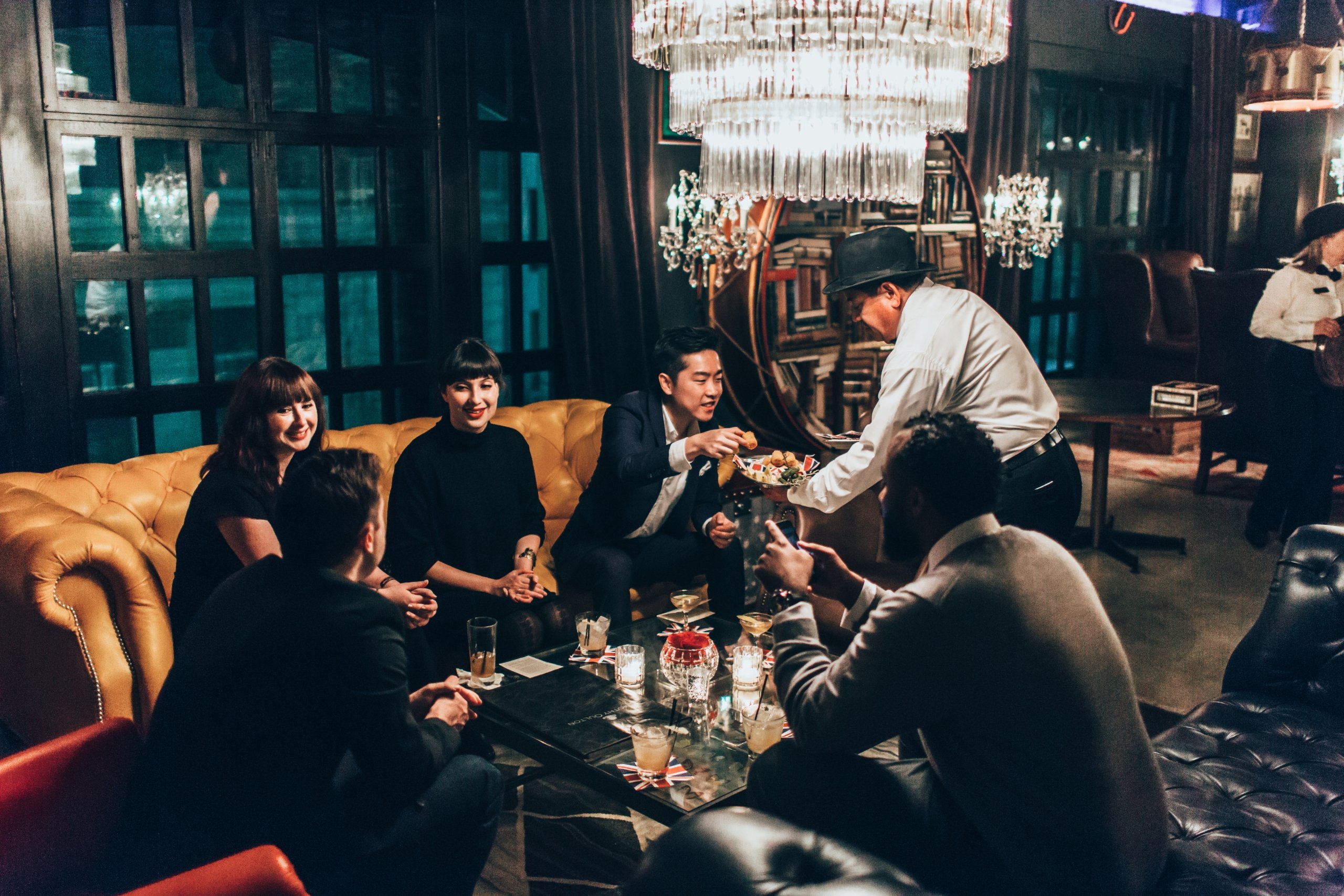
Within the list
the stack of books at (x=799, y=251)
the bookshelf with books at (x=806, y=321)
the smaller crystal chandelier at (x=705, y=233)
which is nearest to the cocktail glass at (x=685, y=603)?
the smaller crystal chandelier at (x=705, y=233)

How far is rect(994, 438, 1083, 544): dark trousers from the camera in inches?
128

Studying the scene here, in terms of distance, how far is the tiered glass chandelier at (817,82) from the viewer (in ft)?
7.73

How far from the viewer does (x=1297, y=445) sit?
527cm

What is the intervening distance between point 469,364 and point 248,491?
81cm

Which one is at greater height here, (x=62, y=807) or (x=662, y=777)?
(x=62, y=807)

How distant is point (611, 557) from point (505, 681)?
82 cm

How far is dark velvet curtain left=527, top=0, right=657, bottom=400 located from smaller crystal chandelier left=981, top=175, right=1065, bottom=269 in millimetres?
2534

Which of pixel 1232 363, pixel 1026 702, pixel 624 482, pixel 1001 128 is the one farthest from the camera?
pixel 1001 128

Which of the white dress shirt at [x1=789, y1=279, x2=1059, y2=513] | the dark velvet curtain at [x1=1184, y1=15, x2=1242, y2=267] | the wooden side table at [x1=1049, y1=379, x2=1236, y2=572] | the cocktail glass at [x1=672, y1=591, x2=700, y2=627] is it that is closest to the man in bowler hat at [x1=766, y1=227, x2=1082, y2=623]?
the white dress shirt at [x1=789, y1=279, x2=1059, y2=513]

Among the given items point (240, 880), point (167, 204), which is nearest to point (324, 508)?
point (240, 880)

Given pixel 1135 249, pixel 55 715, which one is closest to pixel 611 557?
pixel 55 715

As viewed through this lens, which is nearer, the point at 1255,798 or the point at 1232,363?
the point at 1255,798

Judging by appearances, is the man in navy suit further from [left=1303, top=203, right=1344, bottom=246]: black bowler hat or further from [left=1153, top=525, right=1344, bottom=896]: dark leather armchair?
[left=1303, top=203, right=1344, bottom=246]: black bowler hat

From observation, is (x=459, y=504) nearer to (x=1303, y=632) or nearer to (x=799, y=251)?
(x=1303, y=632)
